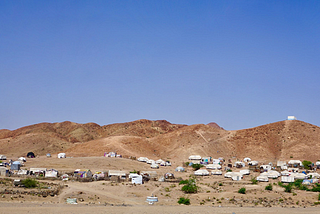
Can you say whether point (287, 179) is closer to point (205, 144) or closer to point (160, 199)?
point (160, 199)

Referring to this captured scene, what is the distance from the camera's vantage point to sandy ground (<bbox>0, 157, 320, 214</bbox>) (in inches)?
1230

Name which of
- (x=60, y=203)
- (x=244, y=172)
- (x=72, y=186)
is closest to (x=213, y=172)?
(x=244, y=172)

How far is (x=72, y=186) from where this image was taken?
134 ft

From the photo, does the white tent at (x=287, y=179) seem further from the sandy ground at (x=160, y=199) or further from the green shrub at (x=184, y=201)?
the green shrub at (x=184, y=201)

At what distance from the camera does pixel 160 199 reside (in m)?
37.1

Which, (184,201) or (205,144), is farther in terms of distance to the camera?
(205,144)

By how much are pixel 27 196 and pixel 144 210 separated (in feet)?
38.5

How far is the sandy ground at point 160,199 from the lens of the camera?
102ft

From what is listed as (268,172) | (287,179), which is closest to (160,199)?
(287,179)

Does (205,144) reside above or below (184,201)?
above

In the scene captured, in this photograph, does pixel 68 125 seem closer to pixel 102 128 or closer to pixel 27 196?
pixel 102 128

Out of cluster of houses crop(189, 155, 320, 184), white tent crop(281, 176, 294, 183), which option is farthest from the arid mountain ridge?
white tent crop(281, 176, 294, 183)

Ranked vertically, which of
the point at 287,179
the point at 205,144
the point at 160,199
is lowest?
the point at 160,199

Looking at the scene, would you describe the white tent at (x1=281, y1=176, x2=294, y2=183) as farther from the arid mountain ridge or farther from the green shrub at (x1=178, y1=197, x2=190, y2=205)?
the arid mountain ridge
